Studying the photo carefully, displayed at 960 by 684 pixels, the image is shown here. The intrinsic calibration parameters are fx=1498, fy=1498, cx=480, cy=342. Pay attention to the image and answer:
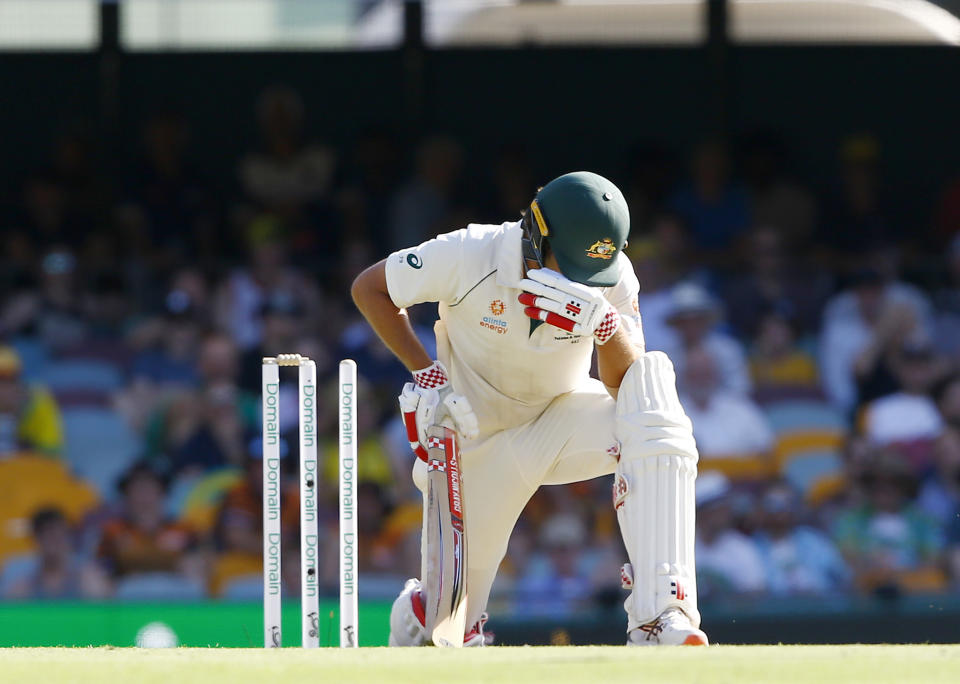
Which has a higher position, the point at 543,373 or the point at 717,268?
the point at 717,268

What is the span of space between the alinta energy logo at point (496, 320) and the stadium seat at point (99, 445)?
410 centimetres

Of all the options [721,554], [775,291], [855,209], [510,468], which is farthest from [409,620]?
[855,209]

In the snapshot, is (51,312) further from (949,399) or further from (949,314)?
(949,314)

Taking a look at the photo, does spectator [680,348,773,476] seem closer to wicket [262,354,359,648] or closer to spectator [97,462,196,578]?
spectator [97,462,196,578]

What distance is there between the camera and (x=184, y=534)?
7.60m

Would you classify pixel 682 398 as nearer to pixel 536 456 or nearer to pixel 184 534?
pixel 184 534

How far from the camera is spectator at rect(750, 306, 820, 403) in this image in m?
8.40

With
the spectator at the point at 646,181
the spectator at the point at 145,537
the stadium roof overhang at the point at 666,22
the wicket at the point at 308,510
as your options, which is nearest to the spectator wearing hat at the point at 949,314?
the spectator at the point at 646,181

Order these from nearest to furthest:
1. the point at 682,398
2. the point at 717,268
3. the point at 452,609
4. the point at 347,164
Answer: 1. the point at 452,609
2. the point at 682,398
3. the point at 717,268
4. the point at 347,164

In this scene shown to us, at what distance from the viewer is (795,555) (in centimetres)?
757

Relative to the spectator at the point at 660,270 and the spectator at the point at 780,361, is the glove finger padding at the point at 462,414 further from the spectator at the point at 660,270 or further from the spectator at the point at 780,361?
the spectator at the point at 780,361

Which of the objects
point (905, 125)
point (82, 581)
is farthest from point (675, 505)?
point (905, 125)

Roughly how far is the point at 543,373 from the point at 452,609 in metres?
0.76

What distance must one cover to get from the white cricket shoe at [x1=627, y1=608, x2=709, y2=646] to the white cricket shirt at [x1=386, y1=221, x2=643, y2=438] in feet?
2.62
